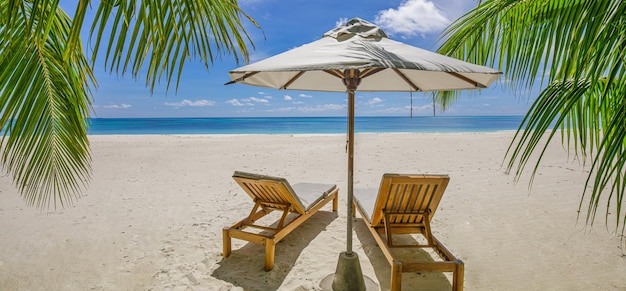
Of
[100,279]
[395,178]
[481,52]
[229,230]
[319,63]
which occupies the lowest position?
[100,279]

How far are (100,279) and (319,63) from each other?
2.83 meters

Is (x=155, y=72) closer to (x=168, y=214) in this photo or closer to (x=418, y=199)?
(x=418, y=199)

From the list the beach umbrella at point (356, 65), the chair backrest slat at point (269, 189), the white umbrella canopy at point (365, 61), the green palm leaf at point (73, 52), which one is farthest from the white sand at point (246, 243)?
the white umbrella canopy at point (365, 61)

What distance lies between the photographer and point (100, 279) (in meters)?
2.95

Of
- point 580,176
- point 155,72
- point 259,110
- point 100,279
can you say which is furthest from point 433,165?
point 259,110

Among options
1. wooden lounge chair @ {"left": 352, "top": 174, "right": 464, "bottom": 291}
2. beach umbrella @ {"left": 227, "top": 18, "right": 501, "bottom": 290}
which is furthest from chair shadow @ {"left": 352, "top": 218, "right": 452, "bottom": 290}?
beach umbrella @ {"left": 227, "top": 18, "right": 501, "bottom": 290}

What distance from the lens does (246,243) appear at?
370 centimetres

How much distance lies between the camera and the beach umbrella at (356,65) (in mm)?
1761

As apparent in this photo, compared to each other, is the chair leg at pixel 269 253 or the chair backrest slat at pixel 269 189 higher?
the chair backrest slat at pixel 269 189

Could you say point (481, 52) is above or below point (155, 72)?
above

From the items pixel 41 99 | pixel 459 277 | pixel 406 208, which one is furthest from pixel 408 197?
pixel 41 99

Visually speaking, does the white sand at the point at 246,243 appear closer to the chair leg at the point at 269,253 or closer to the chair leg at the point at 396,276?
the chair leg at the point at 269,253

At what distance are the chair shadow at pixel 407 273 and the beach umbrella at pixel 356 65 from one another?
42 centimetres

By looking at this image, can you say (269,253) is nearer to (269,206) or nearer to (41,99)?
(269,206)
